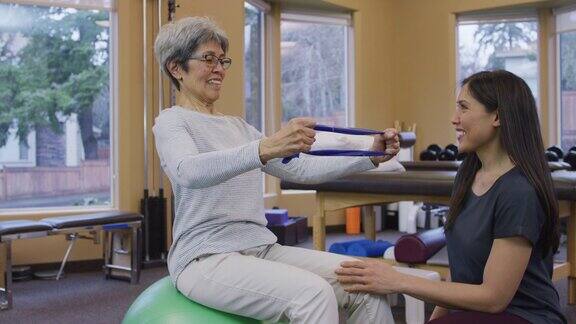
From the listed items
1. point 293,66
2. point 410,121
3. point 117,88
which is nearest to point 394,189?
point 117,88

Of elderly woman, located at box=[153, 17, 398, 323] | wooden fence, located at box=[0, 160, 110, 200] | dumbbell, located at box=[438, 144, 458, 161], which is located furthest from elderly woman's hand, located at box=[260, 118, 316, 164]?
dumbbell, located at box=[438, 144, 458, 161]

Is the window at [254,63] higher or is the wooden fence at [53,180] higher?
the window at [254,63]

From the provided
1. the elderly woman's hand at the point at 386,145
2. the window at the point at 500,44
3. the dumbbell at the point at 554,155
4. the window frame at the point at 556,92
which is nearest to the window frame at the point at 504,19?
the window at the point at 500,44

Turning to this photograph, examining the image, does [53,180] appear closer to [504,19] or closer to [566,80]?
[504,19]

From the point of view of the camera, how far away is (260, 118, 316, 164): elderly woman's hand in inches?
50.8

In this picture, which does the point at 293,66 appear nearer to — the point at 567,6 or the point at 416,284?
the point at 567,6

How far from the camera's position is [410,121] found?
6.71 metres

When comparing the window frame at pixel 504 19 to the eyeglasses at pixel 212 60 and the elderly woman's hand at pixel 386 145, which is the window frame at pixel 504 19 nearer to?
the elderly woman's hand at pixel 386 145

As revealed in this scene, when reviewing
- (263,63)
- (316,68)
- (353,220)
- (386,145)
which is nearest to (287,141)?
(386,145)

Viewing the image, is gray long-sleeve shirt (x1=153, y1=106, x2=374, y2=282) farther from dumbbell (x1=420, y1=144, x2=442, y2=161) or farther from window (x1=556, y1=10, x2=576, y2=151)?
window (x1=556, y1=10, x2=576, y2=151)

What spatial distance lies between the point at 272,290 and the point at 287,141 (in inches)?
13.5

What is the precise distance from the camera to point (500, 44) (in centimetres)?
648

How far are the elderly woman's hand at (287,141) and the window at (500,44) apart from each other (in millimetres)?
5434

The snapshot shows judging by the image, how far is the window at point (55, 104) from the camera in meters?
4.30
